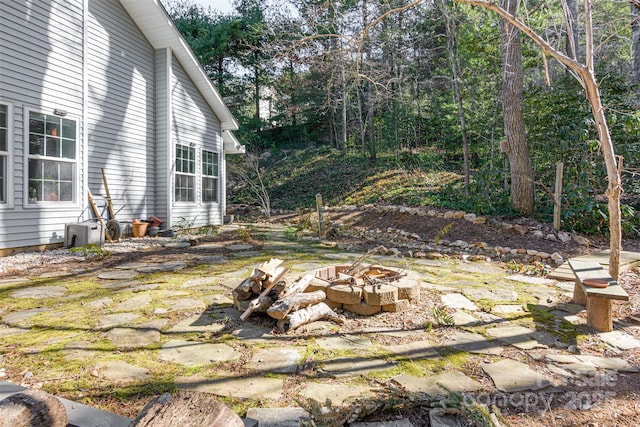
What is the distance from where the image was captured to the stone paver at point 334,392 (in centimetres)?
183

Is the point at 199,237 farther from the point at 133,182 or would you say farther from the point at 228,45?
the point at 228,45

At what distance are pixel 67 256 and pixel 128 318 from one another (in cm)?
350

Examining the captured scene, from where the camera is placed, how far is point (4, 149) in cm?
533

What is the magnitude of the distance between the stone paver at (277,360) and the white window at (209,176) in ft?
26.5

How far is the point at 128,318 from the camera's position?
3.00 metres

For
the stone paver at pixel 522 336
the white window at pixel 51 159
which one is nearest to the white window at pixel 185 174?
the white window at pixel 51 159

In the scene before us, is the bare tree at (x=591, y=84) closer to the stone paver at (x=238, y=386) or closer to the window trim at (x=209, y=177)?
the stone paver at (x=238, y=386)

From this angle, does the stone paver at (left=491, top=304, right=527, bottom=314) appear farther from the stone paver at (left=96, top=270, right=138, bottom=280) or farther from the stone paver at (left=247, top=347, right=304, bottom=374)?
the stone paver at (left=96, top=270, right=138, bottom=280)

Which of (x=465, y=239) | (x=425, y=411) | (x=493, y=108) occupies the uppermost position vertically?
(x=493, y=108)

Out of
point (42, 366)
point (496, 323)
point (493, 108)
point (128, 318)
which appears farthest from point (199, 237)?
point (493, 108)

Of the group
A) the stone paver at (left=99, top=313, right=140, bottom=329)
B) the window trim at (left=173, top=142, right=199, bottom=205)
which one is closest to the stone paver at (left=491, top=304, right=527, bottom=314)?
the stone paver at (left=99, top=313, right=140, bottom=329)

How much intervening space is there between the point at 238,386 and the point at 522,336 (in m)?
2.12

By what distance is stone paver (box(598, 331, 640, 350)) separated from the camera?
2.60 metres

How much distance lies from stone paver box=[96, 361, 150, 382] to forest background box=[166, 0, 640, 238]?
328 cm
